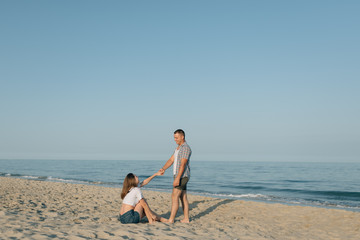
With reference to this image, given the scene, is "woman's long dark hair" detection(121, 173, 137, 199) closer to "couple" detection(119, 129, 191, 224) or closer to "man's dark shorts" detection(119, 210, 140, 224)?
"couple" detection(119, 129, 191, 224)

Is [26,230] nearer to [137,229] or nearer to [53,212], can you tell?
[137,229]

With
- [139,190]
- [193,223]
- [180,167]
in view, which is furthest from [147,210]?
[193,223]

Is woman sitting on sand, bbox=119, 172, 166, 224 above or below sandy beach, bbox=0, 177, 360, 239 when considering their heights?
above

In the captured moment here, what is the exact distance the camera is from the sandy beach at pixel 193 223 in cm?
517

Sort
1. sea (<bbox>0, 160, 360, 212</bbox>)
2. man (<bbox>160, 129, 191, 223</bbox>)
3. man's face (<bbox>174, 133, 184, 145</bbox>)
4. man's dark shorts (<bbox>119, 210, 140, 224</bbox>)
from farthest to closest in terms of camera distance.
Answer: sea (<bbox>0, 160, 360, 212</bbox>) → man's face (<bbox>174, 133, 184, 145</bbox>) → man (<bbox>160, 129, 191, 223</bbox>) → man's dark shorts (<bbox>119, 210, 140, 224</bbox>)

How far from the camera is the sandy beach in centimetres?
517

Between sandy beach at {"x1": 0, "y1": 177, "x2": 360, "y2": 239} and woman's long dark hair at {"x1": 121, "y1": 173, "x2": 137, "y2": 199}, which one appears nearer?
sandy beach at {"x1": 0, "y1": 177, "x2": 360, "y2": 239}

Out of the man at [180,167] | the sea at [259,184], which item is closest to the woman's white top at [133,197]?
the man at [180,167]

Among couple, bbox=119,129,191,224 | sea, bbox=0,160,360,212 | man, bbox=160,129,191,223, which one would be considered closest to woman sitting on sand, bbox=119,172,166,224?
couple, bbox=119,129,191,224

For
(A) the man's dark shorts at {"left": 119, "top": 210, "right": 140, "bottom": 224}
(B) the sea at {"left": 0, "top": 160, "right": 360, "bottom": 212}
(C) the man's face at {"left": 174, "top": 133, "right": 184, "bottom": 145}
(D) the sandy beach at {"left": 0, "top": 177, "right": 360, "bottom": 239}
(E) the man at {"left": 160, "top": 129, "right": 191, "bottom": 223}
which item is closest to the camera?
(D) the sandy beach at {"left": 0, "top": 177, "right": 360, "bottom": 239}

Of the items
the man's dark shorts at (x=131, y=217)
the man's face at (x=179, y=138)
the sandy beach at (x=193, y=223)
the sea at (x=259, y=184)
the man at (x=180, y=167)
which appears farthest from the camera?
the sea at (x=259, y=184)

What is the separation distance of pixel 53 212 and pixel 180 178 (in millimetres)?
3870

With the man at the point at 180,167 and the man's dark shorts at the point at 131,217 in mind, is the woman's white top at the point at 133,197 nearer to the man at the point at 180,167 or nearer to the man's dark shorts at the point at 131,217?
the man's dark shorts at the point at 131,217

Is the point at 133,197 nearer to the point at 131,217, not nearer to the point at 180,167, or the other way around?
the point at 131,217
